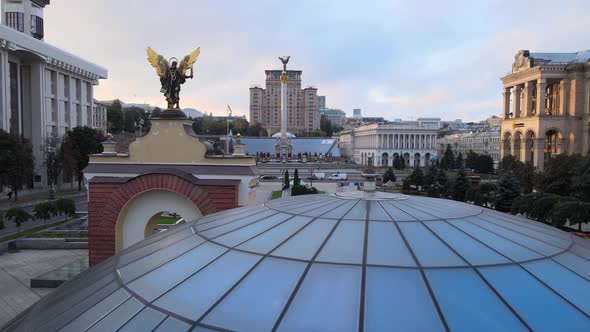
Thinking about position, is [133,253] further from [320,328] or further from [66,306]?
[320,328]

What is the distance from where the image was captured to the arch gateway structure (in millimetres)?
12633

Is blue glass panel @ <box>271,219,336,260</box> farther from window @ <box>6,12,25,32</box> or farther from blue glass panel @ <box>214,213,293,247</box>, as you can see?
window @ <box>6,12,25,32</box>

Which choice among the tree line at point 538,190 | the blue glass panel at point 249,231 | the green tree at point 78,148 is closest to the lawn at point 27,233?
the green tree at point 78,148

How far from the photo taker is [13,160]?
32.5 m

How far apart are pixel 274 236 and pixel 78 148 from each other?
4431cm

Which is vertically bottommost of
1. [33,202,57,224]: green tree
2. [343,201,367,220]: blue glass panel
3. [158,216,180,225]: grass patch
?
[158,216,180,225]: grass patch

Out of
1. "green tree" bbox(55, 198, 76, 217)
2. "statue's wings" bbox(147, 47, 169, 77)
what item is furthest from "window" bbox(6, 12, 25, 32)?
"statue's wings" bbox(147, 47, 169, 77)

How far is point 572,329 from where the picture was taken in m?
3.79

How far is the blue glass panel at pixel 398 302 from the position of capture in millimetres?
3682

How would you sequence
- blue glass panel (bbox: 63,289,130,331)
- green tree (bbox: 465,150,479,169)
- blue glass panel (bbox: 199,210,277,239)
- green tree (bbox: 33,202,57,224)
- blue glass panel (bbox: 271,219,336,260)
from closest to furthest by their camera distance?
1. blue glass panel (bbox: 63,289,130,331)
2. blue glass panel (bbox: 271,219,336,260)
3. blue glass panel (bbox: 199,210,277,239)
4. green tree (bbox: 33,202,57,224)
5. green tree (bbox: 465,150,479,169)

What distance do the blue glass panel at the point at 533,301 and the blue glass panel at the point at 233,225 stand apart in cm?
315

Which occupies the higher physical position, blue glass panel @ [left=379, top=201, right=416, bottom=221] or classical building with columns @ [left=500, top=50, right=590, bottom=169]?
classical building with columns @ [left=500, top=50, right=590, bottom=169]

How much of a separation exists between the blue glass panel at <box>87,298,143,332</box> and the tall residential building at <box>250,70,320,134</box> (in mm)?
154153

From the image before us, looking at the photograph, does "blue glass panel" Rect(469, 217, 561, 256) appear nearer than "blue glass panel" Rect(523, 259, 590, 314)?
No
